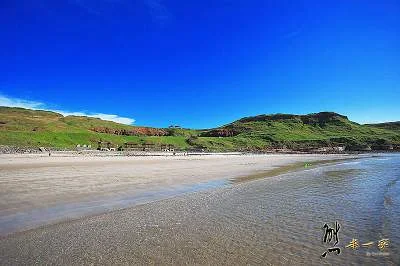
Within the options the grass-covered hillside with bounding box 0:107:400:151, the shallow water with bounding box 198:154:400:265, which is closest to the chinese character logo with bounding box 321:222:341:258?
the shallow water with bounding box 198:154:400:265

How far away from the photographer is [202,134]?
114 metres

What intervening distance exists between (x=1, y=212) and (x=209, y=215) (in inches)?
210

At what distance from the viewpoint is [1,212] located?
8.37 meters

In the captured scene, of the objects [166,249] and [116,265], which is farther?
[166,249]

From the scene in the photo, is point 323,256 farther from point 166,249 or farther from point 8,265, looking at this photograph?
point 8,265

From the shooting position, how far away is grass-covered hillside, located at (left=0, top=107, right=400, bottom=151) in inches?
1956

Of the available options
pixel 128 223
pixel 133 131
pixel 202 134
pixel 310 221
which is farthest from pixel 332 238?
pixel 202 134

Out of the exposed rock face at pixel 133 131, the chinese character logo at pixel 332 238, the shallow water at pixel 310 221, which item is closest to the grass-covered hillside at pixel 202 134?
the exposed rock face at pixel 133 131

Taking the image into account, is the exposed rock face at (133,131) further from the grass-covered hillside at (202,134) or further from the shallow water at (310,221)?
the shallow water at (310,221)

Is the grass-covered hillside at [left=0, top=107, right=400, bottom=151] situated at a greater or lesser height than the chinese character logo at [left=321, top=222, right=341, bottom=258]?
greater

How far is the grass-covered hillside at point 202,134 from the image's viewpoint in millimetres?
49688

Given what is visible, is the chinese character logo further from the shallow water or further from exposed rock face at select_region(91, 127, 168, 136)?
exposed rock face at select_region(91, 127, 168, 136)

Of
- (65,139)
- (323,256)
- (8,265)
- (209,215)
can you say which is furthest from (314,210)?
(65,139)

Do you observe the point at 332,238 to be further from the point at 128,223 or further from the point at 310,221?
the point at 128,223
